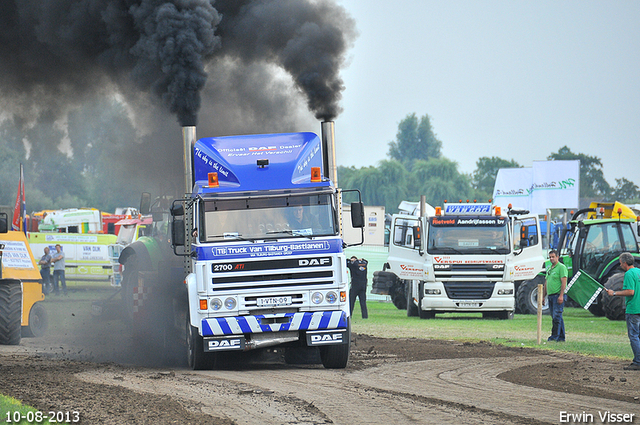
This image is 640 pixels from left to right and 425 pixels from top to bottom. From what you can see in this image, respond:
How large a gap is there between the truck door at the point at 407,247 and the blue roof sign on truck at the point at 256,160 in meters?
10.5

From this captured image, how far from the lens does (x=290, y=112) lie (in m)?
18.7

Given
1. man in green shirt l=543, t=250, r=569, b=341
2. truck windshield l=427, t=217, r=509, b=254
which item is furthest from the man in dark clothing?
man in green shirt l=543, t=250, r=569, b=341

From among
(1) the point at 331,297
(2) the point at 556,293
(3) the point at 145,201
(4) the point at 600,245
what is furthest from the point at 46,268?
(1) the point at 331,297

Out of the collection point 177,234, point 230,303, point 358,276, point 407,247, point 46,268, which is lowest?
point 358,276

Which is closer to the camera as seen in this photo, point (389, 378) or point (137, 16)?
point (389, 378)

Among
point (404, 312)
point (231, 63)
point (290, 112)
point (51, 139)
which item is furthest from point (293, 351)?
point (51, 139)

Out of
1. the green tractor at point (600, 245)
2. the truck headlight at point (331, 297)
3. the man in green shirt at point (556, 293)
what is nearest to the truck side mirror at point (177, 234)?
the truck headlight at point (331, 297)

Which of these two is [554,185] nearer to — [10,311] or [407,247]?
[407,247]

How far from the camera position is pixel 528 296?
24.7 meters

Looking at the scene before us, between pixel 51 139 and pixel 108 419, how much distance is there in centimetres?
2355

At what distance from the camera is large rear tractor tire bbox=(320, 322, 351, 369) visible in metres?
11.8

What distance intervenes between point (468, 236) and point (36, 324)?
11.3 meters

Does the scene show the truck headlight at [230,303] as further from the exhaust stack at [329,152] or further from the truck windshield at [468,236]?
the truck windshield at [468,236]

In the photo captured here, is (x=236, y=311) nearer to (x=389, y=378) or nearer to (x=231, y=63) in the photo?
(x=389, y=378)
